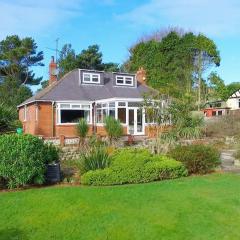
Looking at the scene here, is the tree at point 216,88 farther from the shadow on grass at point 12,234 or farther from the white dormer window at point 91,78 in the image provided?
the shadow on grass at point 12,234

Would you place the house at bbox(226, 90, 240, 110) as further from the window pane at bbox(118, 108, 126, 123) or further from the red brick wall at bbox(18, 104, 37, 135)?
the red brick wall at bbox(18, 104, 37, 135)

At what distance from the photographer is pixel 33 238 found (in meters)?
6.39

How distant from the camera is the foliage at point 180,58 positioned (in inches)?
1981

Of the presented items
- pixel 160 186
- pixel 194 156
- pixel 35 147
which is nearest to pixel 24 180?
pixel 35 147

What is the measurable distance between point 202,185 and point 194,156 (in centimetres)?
226

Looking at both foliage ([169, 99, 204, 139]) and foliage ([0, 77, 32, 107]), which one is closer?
foliage ([169, 99, 204, 139])

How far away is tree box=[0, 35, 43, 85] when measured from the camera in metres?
58.6

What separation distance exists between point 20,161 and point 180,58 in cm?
4292

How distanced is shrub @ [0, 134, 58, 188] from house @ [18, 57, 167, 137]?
16377 millimetres

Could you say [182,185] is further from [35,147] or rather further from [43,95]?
[43,95]

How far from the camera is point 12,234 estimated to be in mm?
6602

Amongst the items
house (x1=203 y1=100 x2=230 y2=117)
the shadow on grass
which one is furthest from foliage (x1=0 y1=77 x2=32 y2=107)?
the shadow on grass

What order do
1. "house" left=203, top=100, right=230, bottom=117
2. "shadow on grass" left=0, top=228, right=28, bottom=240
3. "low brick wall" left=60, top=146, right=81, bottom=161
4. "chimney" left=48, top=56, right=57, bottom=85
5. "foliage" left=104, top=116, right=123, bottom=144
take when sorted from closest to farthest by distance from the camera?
"shadow on grass" left=0, top=228, right=28, bottom=240 < "low brick wall" left=60, top=146, right=81, bottom=161 < "foliage" left=104, top=116, right=123, bottom=144 < "chimney" left=48, top=56, right=57, bottom=85 < "house" left=203, top=100, right=230, bottom=117

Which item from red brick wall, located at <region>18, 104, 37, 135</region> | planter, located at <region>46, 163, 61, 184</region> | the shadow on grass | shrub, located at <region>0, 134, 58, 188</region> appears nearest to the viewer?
the shadow on grass
